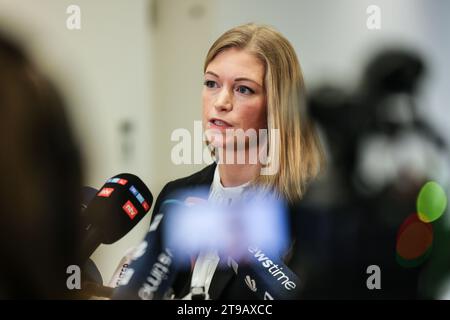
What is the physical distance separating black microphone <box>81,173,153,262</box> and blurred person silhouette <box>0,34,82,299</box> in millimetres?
46

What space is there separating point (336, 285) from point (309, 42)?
2.33ft

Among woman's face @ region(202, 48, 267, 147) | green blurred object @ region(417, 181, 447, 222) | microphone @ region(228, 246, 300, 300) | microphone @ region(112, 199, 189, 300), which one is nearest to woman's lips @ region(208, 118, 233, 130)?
woman's face @ region(202, 48, 267, 147)

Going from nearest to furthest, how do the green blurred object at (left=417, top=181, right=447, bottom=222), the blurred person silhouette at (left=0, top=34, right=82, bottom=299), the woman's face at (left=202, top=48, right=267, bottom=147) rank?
the blurred person silhouette at (left=0, top=34, right=82, bottom=299), the woman's face at (left=202, top=48, right=267, bottom=147), the green blurred object at (left=417, top=181, right=447, bottom=222)

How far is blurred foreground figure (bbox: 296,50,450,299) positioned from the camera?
1964 mm

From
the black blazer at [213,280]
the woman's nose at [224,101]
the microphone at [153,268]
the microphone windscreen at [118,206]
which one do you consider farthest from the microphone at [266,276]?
the woman's nose at [224,101]

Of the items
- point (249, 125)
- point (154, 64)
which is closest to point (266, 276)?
point (249, 125)

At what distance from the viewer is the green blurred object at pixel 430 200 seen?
2.00 m

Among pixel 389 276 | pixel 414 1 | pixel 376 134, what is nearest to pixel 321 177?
pixel 376 134

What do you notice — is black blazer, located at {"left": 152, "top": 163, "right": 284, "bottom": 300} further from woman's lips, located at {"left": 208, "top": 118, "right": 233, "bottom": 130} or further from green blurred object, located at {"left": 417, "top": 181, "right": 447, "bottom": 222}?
green blurred object, located at {"left": 417, "top": 181, "right": 447, "bottom": 222}

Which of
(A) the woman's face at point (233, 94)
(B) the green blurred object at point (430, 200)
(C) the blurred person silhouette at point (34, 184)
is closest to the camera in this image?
(C) the blurred person silhouette at point (34, 184)

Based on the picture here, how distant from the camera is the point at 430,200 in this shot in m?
2.00

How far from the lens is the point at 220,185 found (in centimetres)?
195

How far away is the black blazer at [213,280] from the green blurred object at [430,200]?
559 millimetres

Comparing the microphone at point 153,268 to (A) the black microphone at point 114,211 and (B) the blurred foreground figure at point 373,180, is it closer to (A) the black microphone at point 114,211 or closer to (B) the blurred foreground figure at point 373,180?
(A) the black microphone at point 114,211
